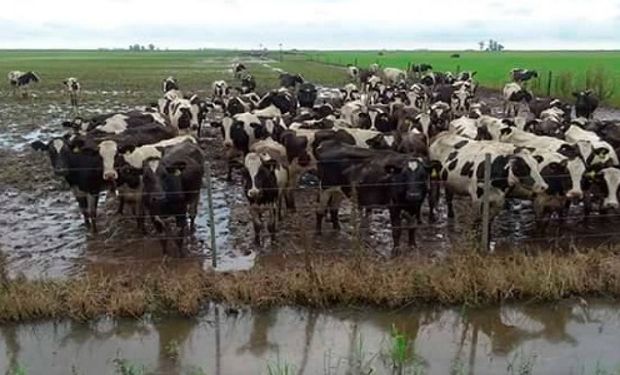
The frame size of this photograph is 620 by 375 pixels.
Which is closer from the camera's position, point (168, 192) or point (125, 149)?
point (168, 192)

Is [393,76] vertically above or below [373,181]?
above

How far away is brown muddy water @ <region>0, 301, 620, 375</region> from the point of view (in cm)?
640

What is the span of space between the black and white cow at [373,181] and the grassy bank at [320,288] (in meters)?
1.60

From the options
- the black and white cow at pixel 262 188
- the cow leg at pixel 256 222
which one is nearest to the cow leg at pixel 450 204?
the black and white cow at pixel 262 188

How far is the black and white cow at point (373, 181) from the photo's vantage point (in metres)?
9.52

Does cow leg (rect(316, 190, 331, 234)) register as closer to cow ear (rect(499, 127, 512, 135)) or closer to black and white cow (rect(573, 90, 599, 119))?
cow ear (rect(499, 127, 512, 135))

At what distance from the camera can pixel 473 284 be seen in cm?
776

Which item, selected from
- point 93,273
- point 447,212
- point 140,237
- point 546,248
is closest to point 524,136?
point 447,212

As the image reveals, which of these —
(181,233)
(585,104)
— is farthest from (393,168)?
(585,104)

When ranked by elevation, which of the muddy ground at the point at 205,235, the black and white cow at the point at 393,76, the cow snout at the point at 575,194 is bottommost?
the muddy ground at the point at 205,235

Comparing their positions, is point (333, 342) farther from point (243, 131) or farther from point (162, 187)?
point (243, 131)

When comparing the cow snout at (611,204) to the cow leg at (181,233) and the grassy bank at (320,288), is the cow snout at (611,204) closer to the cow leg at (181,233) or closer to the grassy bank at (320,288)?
the grassy bank at (320,288)

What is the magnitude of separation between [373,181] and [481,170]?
5.66 feet

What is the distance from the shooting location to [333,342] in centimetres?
692
